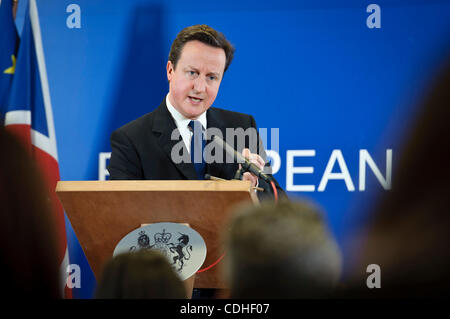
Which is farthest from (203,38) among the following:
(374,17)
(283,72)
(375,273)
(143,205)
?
(375,273)

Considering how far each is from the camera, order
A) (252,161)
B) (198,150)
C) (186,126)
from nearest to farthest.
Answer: (252,161), (198,150), (186,126)

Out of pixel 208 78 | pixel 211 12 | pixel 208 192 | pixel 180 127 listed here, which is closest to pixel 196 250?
pixel 208 192

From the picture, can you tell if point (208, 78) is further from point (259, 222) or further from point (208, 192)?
point (259, 222)

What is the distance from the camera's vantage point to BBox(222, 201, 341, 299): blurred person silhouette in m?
0.82

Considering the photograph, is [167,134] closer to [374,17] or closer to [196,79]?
[196,79]

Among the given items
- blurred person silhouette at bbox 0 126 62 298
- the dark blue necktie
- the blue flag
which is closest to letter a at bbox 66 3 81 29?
the blue flag

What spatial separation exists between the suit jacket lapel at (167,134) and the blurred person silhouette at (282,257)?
1.84 m

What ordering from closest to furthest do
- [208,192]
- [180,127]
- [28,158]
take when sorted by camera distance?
[28,158] < [208,192] < [180,127]

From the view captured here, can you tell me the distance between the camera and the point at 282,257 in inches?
32.4

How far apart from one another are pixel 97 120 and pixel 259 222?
3.41m

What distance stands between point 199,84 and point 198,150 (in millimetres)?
396

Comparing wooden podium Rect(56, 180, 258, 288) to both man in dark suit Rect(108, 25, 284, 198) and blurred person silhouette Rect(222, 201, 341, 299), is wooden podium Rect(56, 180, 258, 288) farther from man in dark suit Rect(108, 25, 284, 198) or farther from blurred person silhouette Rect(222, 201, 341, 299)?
blurred person silhouette Rect(222, 201, 341, 299)

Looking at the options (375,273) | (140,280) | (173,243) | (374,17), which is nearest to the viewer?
(140,280)

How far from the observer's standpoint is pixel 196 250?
1994 millimetres
